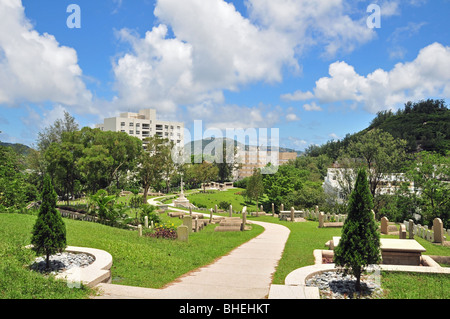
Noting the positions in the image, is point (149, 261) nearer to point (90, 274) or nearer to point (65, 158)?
point (90, 274)

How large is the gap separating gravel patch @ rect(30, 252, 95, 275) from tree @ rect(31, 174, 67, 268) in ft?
1.08

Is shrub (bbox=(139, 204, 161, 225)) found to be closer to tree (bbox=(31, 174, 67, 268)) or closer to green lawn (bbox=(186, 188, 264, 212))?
tree (bbox=(31, 174, 67, 268))

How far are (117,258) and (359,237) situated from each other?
8.21 metres

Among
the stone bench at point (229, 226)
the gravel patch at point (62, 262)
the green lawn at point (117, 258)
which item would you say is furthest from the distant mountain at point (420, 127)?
the gravel patch at point (62, 262)

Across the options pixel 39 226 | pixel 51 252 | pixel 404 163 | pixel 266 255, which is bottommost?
pixel 266 255

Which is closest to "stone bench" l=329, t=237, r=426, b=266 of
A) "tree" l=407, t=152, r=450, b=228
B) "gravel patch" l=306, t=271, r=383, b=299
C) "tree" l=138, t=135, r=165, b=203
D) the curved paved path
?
"gravel patch" l=306, t=271, r=383, b=299

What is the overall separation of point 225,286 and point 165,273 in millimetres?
2489

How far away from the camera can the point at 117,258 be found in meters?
11.9

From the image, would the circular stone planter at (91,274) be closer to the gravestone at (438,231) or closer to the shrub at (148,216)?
the shrub at (148,216)

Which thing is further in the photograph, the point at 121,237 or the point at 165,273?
the point at 121,237

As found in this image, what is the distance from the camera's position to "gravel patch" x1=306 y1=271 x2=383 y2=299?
807 centimetres

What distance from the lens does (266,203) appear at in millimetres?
48344
